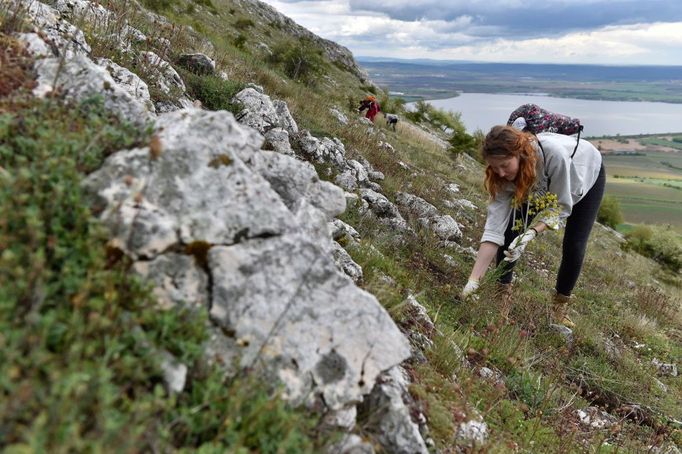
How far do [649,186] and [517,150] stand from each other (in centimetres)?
11930

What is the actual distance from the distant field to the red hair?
3122 inches

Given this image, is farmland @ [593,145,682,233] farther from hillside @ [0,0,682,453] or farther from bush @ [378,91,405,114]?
hillside @ [0,0,682,453]

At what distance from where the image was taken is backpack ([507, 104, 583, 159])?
549 centimetres

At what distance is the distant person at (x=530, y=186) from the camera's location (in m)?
4.85

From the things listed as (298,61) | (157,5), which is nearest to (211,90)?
(157,5)

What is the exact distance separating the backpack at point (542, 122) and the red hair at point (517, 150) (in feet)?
2.40

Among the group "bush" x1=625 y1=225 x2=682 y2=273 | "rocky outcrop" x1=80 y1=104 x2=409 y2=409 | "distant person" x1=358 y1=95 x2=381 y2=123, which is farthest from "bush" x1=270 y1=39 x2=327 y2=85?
"rocky outcrop" x1=80 y1=104 x2=409 y2=409

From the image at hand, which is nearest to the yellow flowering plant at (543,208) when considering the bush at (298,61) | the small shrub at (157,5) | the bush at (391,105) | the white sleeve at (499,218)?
the white sleeve at (499,218)

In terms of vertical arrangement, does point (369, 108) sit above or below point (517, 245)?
above

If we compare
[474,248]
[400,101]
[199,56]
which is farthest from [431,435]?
[400,101]

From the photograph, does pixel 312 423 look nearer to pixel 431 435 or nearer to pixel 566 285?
pixel 431 435

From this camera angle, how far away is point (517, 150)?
4.79 m

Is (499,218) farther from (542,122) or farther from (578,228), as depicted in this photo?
(542,122)

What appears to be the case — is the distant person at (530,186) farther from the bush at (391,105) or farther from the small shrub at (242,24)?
the small shrub at (242,24)
